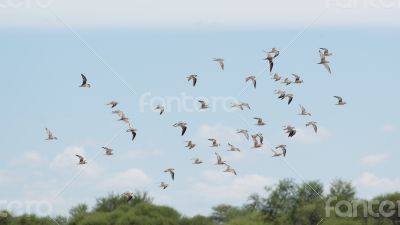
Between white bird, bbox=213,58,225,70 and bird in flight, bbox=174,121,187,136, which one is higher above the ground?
white bird, bbox=213,58,225,70

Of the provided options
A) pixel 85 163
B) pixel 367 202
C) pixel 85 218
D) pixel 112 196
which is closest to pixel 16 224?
pixel 85 218

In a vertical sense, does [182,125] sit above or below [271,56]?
below

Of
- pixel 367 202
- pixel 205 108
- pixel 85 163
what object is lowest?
pixel 85 163

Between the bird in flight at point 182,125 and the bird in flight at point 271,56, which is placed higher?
the bird in flight at point 271,56

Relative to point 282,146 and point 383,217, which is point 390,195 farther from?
point 282,146

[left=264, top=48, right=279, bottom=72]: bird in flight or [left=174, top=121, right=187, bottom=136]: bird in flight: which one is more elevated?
[left=264, top=48, right=279, bottom=72]: bird in flight

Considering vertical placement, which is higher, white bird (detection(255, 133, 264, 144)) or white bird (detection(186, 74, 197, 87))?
white bird (detection(186, 74, 197, 87))

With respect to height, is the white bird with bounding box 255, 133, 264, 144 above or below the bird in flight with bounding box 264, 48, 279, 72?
below

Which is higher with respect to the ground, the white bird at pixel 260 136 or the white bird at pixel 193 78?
the white bird at pixel 193 78

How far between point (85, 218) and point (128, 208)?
19.5 feet

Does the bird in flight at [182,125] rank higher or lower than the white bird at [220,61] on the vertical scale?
lower

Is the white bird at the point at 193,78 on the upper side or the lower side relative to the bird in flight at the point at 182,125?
upper

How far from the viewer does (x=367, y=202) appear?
97.8 m

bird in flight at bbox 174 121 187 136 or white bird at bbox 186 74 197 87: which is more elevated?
white bird at bbox 186 74 197 87
